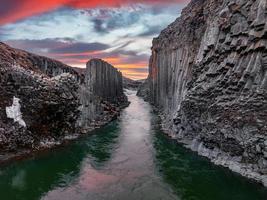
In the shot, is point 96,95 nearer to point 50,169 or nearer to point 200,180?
point 50,169

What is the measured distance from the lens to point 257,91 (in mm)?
23672

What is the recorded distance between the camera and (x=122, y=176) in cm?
2430

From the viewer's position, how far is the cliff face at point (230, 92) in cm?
2353

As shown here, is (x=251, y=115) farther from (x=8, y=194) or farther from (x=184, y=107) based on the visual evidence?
(x=8, y=194)

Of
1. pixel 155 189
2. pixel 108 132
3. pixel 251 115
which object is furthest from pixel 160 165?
pixel 108 132

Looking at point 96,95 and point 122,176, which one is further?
point 96,95

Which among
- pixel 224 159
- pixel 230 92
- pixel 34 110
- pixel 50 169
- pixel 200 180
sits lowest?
pixel 200 180

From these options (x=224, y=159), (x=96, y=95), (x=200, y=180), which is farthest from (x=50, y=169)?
(x=96, y=95)

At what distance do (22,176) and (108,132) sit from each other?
53.1 ft

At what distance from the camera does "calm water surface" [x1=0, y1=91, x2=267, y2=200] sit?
835 inches

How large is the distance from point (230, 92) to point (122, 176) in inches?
385

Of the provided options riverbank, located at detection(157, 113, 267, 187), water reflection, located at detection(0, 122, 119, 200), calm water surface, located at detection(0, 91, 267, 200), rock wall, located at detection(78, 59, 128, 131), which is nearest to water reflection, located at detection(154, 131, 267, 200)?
calm water surface, located at detection(0, 91, 267, 200)

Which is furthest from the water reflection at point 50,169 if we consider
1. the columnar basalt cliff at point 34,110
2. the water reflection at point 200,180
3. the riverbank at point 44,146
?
the water reflection at point 200,180

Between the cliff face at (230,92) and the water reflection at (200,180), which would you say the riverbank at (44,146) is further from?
the cliff face at (230,92)
